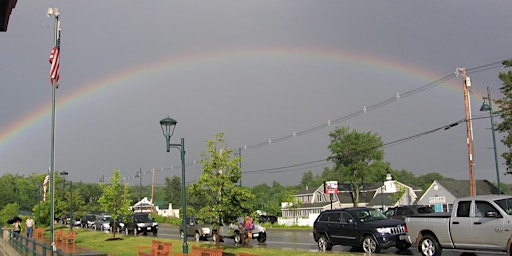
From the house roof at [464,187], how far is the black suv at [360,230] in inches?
1895

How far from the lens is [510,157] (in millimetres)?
56031

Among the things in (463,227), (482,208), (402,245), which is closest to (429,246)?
(463,227)

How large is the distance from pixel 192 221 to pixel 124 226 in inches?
561

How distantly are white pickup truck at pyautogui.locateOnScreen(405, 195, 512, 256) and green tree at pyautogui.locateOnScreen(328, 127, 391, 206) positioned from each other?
88303mm

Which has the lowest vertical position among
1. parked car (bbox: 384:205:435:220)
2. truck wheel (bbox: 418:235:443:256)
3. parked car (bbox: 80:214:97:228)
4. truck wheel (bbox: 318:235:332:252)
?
parked car (bbox: 80:214:97:228)

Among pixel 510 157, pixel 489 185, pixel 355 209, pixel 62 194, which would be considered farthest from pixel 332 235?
pixel 62 194

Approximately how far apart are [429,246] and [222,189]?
32.5ft

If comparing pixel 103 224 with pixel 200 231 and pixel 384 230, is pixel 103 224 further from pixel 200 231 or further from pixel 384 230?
→ pixel 384 230

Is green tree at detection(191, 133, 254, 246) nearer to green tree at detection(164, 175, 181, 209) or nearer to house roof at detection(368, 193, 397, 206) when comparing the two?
A: house roof at detection(368, 193, 397, 206)

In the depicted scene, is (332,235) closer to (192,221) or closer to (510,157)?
(192,221)

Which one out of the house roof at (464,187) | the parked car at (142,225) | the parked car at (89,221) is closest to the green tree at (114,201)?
the parked car at (142,225)

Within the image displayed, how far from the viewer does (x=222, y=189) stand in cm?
2233

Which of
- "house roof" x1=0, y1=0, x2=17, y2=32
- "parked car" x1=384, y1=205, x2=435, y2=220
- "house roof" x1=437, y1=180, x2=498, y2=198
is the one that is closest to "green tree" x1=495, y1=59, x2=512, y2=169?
"house roof" x1=437, y1=180, x2=498, y2=198

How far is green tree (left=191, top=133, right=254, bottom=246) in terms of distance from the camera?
22.2 metres
